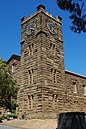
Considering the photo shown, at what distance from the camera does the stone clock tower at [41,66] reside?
33.3 metres

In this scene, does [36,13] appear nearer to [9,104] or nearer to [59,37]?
[59,37]

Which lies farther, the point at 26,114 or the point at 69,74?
the point at 69,74

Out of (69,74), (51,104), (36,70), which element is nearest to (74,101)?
(69,74)

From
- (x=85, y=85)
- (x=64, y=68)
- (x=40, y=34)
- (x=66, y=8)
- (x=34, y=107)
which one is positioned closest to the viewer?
(x=66, y=8)

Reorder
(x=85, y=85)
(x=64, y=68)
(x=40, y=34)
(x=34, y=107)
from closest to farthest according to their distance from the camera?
(x=34, y=107)
(x=40, y=34)
(x=64, y=68)
(x=85, y=85)

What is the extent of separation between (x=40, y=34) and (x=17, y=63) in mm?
8540

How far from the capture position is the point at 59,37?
131 feet

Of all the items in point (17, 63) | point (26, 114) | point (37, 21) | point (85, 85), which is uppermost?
point (37, 21)

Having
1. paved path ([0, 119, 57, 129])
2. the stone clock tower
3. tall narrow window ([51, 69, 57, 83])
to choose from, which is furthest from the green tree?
tall narrow window ([51, 69, 57, 83])

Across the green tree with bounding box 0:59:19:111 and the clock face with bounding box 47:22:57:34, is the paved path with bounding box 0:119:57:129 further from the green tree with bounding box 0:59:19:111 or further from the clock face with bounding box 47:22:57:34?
the clock face with bounding box 47:22:57:34

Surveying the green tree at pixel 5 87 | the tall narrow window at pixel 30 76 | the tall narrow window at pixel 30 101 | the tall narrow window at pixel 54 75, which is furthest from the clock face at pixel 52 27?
the green tree at pixel 5 87

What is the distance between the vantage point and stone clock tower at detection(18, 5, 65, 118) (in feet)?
109

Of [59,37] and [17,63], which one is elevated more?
[59,37]

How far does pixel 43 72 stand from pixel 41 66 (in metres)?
1.03
